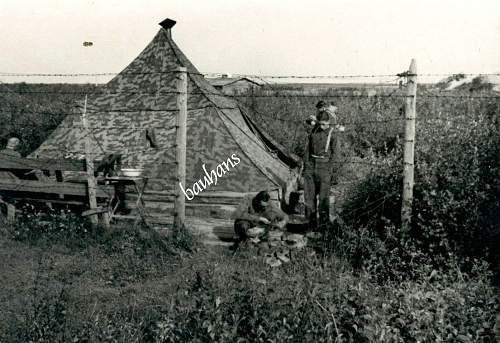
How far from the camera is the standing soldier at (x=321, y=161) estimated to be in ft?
26.2

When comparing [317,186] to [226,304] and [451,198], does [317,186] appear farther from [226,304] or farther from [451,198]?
[226,304]

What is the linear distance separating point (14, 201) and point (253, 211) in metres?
3.91

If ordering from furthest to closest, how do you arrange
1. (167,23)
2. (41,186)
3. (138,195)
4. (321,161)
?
(167,23), (321,161), (41,186), (138,195)

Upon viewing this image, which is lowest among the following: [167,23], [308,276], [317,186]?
[308,276]

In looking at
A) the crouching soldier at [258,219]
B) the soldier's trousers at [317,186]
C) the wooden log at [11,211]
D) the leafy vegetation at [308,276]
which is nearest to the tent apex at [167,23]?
the soldier's trousers at [317,186]

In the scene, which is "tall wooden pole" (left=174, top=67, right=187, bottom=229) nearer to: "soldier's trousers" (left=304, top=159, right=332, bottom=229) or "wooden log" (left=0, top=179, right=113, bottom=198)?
"wooden log" (left=0, top=179, right=113, bottom=198)

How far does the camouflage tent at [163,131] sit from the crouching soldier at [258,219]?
1805 mm

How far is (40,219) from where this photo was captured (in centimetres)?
744

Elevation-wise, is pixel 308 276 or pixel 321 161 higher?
pixel 321 161

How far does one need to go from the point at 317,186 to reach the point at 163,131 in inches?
131

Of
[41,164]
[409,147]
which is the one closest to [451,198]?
[409,147]

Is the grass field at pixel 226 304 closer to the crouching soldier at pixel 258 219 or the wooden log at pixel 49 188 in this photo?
the crouching soldier at pixel 258 219

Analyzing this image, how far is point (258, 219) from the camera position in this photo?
6680 mm

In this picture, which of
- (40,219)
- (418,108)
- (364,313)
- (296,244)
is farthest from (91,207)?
(418,108)
